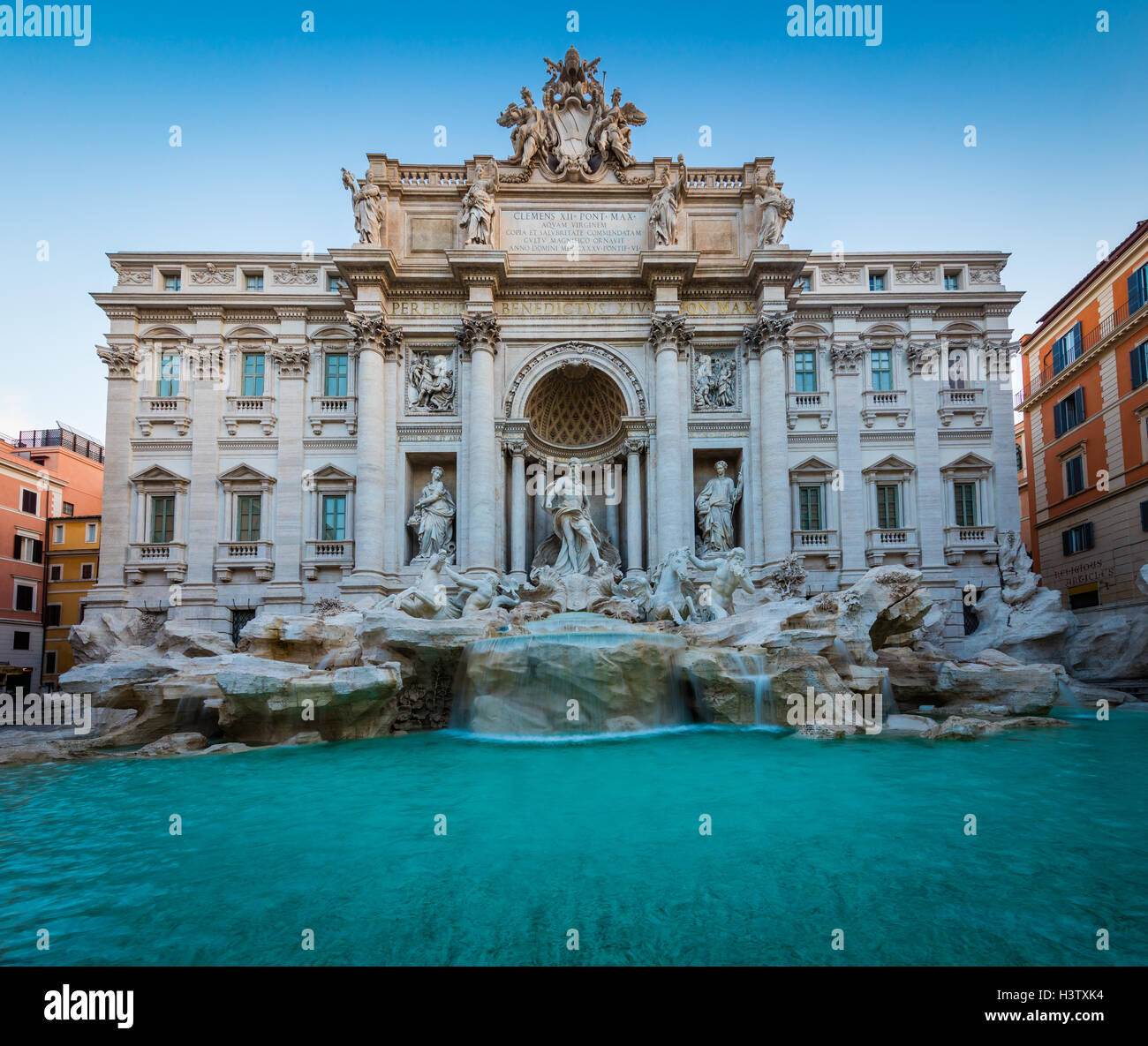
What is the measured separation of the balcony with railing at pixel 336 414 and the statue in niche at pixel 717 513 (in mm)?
11650

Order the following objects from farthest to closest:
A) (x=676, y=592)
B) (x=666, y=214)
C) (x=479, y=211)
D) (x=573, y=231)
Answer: (x=573, y=231) < (x=666, y=214) < (x=479, y=211) < (x=676, y=592)

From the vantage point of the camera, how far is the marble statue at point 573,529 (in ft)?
62.5

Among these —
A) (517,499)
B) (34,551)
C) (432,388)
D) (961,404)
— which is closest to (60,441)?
(34,551)

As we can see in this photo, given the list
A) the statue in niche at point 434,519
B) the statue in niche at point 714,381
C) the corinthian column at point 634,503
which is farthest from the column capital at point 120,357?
the statue in niche at point 714,381

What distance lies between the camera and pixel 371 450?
2136 centimetres

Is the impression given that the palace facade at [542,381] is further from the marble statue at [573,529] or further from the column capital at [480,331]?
the marble statue at [573,529]

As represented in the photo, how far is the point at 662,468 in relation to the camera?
21438 mm

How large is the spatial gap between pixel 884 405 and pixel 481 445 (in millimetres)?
13649

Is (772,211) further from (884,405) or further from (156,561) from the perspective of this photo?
(156,561)

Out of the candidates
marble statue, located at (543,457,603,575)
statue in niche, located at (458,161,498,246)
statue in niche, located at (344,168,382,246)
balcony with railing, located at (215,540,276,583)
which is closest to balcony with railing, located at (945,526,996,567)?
marble statue, located at (543,457,603,575)

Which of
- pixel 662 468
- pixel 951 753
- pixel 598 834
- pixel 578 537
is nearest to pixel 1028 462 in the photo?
pixel 662 468

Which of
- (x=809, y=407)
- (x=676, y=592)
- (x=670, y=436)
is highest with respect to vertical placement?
(x=809, y=407)

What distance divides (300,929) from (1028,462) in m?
35.1
